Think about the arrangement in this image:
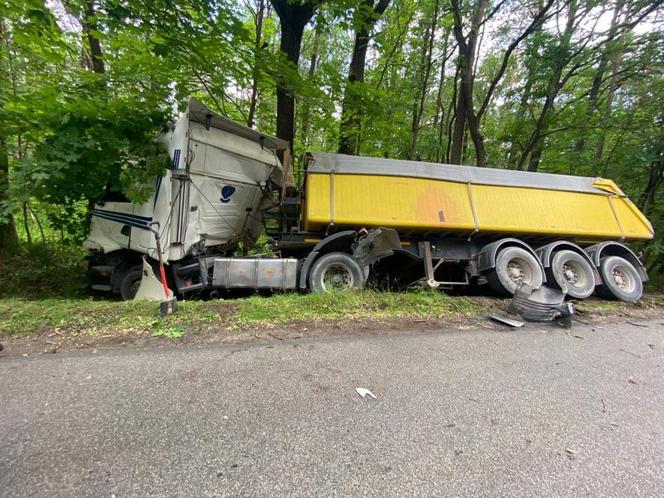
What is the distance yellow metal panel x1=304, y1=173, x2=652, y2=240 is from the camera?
5098 mm

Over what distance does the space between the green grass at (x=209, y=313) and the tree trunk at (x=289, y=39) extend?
15.4 feet

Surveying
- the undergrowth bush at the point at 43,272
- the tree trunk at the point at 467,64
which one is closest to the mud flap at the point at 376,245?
the undergrowth bush at the point at 43,272

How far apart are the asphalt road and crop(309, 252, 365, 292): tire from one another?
209cm

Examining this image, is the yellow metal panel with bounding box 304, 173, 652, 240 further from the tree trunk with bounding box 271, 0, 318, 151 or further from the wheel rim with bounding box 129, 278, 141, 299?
the wheel rim with bounding box 129, 278, 141, 299

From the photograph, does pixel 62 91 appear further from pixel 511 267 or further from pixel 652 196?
pixel 652 196

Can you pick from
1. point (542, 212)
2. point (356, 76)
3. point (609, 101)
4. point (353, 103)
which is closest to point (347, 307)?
point (542, 212)

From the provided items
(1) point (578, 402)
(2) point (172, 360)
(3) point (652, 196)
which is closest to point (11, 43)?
(2) point (172, 360)

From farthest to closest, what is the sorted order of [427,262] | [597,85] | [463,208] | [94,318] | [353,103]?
1. [597,85]
2. [353,103]
3. [427,262]
4. [463,208]
5. [94,318]

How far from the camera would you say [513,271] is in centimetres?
547

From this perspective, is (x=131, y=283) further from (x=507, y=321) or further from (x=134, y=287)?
(x=507, y=321)

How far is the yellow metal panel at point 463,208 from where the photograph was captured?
5098mm

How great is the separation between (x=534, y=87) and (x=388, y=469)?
12.1m

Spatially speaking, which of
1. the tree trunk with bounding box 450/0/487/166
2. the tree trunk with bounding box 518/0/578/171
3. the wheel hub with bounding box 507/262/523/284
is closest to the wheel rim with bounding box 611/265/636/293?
the wheel hub with bounding box 507/262/523/284

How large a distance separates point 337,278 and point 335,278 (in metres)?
0.04
